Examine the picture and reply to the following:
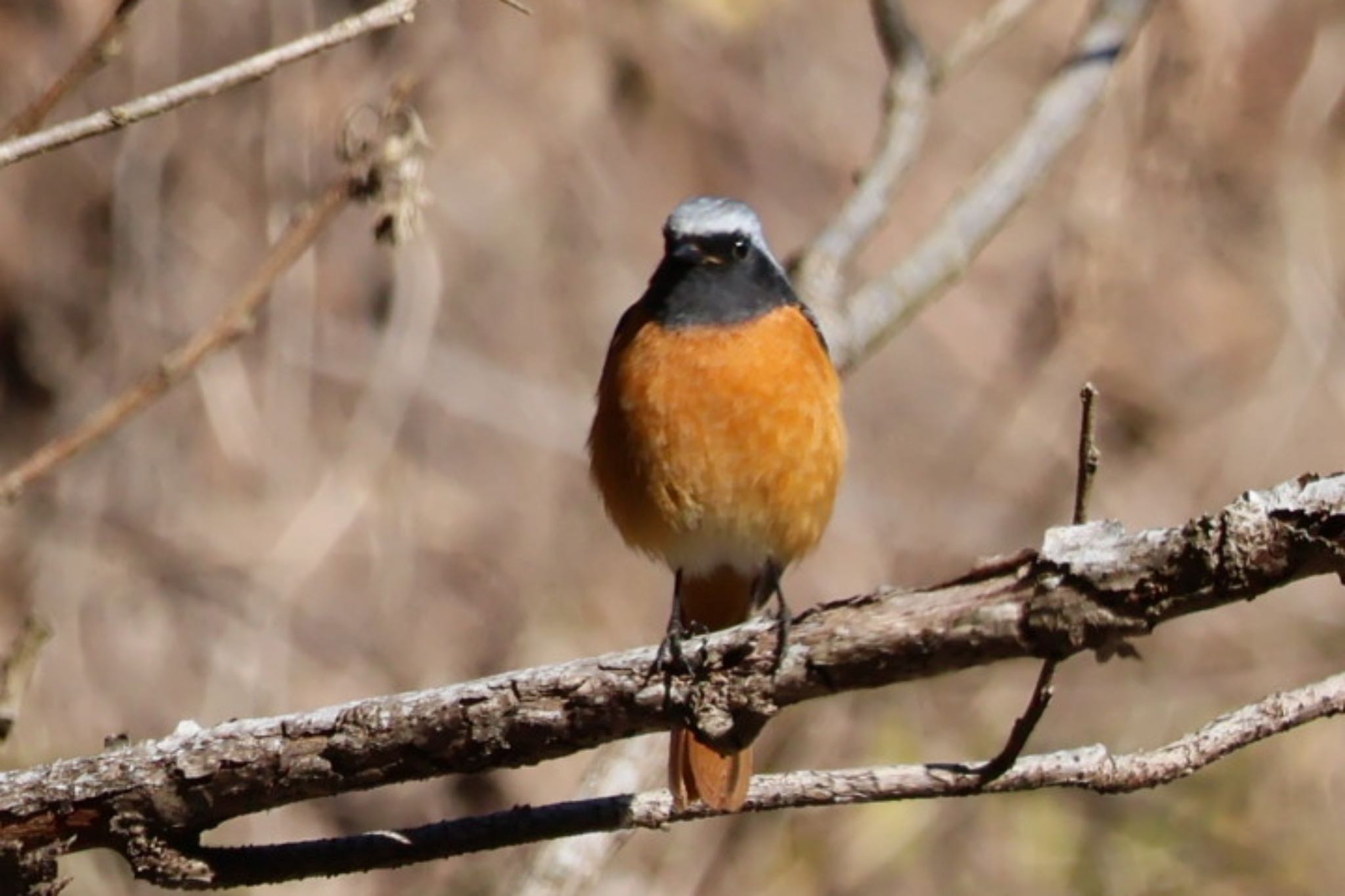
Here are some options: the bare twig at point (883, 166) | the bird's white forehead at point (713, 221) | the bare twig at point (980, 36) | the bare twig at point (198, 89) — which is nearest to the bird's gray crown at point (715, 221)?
the bird's white forehead at point (713, 221)

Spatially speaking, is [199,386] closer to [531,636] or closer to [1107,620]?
[531,636]

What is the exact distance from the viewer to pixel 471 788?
742 centimetres

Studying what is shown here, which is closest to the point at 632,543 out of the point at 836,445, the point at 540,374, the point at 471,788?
the point at 836,445

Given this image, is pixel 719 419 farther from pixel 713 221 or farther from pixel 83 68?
pixel 83 68

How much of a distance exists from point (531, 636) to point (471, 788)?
2.16ft

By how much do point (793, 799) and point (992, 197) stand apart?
92.9 inches

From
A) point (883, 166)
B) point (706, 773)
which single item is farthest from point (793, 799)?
point (883, 166)

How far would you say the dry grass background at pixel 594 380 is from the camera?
708cm

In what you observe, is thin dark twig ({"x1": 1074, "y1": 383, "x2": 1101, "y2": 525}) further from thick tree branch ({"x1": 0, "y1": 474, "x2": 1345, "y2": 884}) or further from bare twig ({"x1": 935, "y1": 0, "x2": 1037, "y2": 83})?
bare twig ({"x1": 935, "y1": 0, "x2": 1037, "y2": 83})

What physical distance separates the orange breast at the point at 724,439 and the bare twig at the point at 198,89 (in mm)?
2014

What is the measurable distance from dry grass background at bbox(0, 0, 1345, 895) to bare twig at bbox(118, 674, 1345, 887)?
3.90m

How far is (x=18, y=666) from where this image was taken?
3.08 metres

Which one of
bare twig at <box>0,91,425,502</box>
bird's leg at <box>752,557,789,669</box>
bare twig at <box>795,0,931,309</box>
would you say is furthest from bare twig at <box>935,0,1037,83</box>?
bare twig at <box>0,91,425,502</box>

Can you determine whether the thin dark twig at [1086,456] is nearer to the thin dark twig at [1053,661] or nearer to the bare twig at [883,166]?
the thin dark twig at [1053,661]
